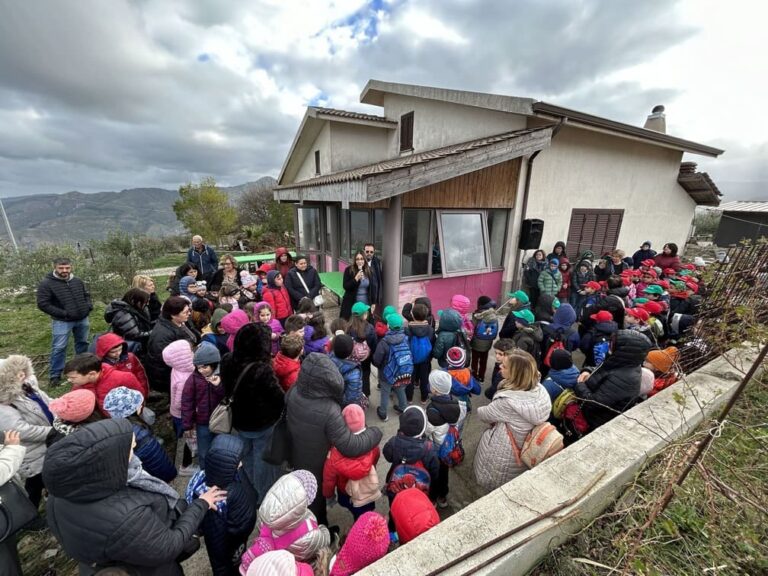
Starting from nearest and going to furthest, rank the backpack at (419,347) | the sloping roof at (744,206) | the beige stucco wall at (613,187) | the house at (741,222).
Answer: the backpack at (419,347), the beige stucco wall at (613,187), the house at (741,222), the sloping roof at (744,206)

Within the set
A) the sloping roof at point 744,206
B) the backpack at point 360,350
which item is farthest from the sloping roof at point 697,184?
the backpack at point 360,350

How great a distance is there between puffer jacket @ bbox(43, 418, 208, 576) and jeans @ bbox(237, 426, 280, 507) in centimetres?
94

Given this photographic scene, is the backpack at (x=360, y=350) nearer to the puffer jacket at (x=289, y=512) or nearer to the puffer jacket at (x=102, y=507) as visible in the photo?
the puffer jacket at (x=289, y=512)

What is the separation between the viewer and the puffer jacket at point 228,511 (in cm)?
177

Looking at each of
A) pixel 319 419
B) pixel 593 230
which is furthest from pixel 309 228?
pixel 319 419

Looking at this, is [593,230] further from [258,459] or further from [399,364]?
[258,459]

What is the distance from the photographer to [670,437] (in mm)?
2332

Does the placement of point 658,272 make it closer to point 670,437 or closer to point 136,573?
point 670,437

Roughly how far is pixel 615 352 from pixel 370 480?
7.92 ft

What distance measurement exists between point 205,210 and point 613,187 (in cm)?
2512

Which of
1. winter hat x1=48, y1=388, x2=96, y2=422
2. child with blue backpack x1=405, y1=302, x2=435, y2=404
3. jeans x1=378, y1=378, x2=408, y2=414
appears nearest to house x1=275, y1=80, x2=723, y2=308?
child with blue backpack x1=405, y1=302, x2=435, y2=404

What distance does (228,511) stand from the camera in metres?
1.85

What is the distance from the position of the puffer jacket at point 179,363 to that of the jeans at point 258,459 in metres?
0.76

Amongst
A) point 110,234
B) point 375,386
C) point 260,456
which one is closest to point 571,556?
point 260,456
